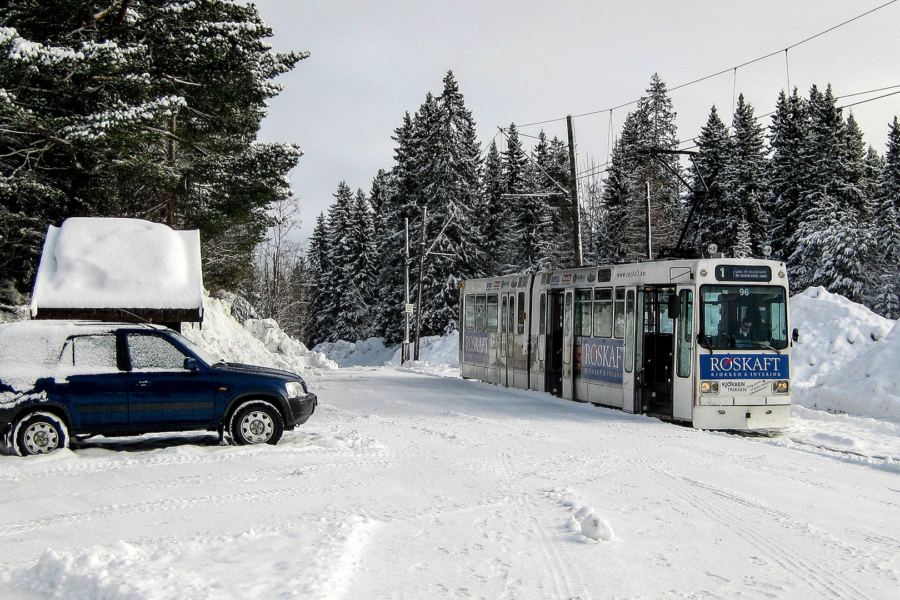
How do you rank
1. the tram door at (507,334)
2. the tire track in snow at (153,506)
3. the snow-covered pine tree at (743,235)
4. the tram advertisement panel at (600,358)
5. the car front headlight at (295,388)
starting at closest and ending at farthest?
the tire track in snow at (153,506) < the car front headlight at (295,388) < the tram advertisement panel at (600,358) < the tram door at (507,334) < the snow-covered pine tree at (743,235)

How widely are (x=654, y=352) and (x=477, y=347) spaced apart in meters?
9.66

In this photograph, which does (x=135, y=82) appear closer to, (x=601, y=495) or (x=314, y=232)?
(x=601, y=495)

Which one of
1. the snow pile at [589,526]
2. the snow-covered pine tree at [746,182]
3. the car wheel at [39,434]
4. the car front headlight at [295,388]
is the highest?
the snow-covered pine tree at [746,182]

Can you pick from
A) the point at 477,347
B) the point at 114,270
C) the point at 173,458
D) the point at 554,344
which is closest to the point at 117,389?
the point at 173,458

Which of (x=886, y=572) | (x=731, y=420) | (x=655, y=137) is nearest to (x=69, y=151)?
(x=731, y=420)

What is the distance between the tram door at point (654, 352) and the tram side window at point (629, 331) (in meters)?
0.22

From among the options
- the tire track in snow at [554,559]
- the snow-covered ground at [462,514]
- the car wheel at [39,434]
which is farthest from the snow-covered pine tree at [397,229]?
the tire track in snow at [554,559]

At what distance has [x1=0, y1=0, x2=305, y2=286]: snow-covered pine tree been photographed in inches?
682

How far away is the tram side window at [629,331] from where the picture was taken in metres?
15.6

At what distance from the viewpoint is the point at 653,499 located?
799 centimetres

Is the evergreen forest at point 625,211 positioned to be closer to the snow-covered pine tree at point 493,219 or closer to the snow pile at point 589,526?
the snow-covered pine tree at point 493,219

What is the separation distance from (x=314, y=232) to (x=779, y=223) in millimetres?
45970

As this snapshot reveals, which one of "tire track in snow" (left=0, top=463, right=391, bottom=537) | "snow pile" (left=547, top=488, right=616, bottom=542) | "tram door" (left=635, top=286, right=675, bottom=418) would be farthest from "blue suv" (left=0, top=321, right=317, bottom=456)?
"tram door" (left=635, top=286, right=675, bottom=418)

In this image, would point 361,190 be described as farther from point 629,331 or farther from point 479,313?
point 629,331
